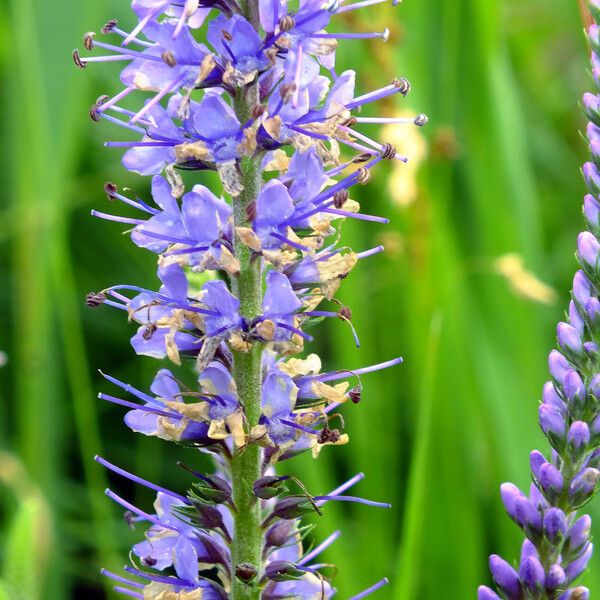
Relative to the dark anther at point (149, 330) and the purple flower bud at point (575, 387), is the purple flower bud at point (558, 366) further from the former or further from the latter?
the dark anther at point (149, 330)

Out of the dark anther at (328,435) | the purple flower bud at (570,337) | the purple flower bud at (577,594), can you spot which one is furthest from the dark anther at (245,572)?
the purple flower bud at (570,337)

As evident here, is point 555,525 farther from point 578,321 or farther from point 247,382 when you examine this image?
point 247,382

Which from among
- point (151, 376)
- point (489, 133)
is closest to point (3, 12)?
point (151, 376)

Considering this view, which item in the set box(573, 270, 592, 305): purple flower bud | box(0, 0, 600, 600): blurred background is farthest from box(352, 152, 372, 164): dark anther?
box(0, 0, 600, 600): blurred background

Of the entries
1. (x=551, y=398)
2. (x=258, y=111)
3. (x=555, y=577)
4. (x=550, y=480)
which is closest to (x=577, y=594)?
(x=555, y=577)

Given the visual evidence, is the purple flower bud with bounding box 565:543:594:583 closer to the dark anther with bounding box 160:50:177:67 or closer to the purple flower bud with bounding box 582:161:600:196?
the purple flower bud with bounding box 582:161:600:196
